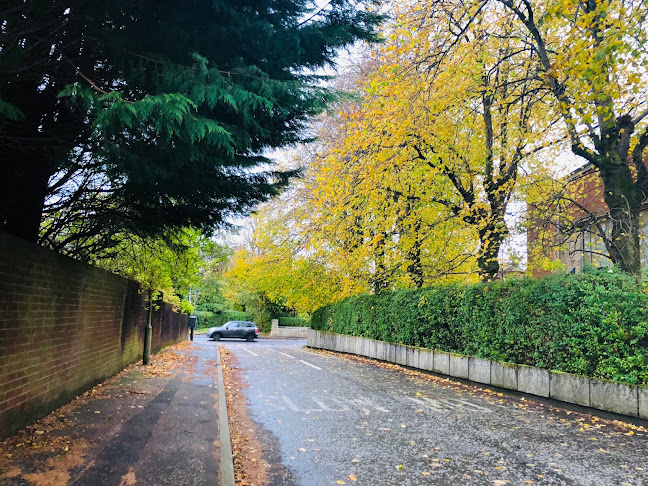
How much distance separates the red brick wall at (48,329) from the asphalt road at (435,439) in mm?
2939

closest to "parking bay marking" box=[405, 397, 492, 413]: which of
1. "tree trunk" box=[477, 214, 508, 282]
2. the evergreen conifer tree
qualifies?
"tree trunk" box=[477, 214, 508, 282]

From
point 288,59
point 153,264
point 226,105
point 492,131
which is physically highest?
point 492,131

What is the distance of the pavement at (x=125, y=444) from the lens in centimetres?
430

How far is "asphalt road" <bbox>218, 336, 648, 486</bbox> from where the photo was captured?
192 inches

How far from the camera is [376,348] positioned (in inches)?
739

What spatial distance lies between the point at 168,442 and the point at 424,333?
10.7 m

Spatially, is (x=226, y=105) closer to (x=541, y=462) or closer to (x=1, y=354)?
(x=1, y=354)

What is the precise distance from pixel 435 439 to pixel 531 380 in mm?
4625

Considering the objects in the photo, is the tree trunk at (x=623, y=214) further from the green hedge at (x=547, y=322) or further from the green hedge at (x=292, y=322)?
the green hedge at (x=292, y=322)

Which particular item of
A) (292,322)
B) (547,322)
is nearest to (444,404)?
(547,322)

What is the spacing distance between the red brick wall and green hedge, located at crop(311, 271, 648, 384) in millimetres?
8759

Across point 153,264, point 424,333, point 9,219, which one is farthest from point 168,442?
point 424,333

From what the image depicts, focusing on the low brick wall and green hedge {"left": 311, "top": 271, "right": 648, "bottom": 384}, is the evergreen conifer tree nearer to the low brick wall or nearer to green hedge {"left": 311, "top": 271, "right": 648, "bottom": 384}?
green hedge {"left": 311, "top": 271, "right": 648, "bottom": 384}

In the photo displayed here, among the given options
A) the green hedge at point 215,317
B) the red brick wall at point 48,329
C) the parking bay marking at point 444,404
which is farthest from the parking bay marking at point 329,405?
the green hedge at point 215,317
